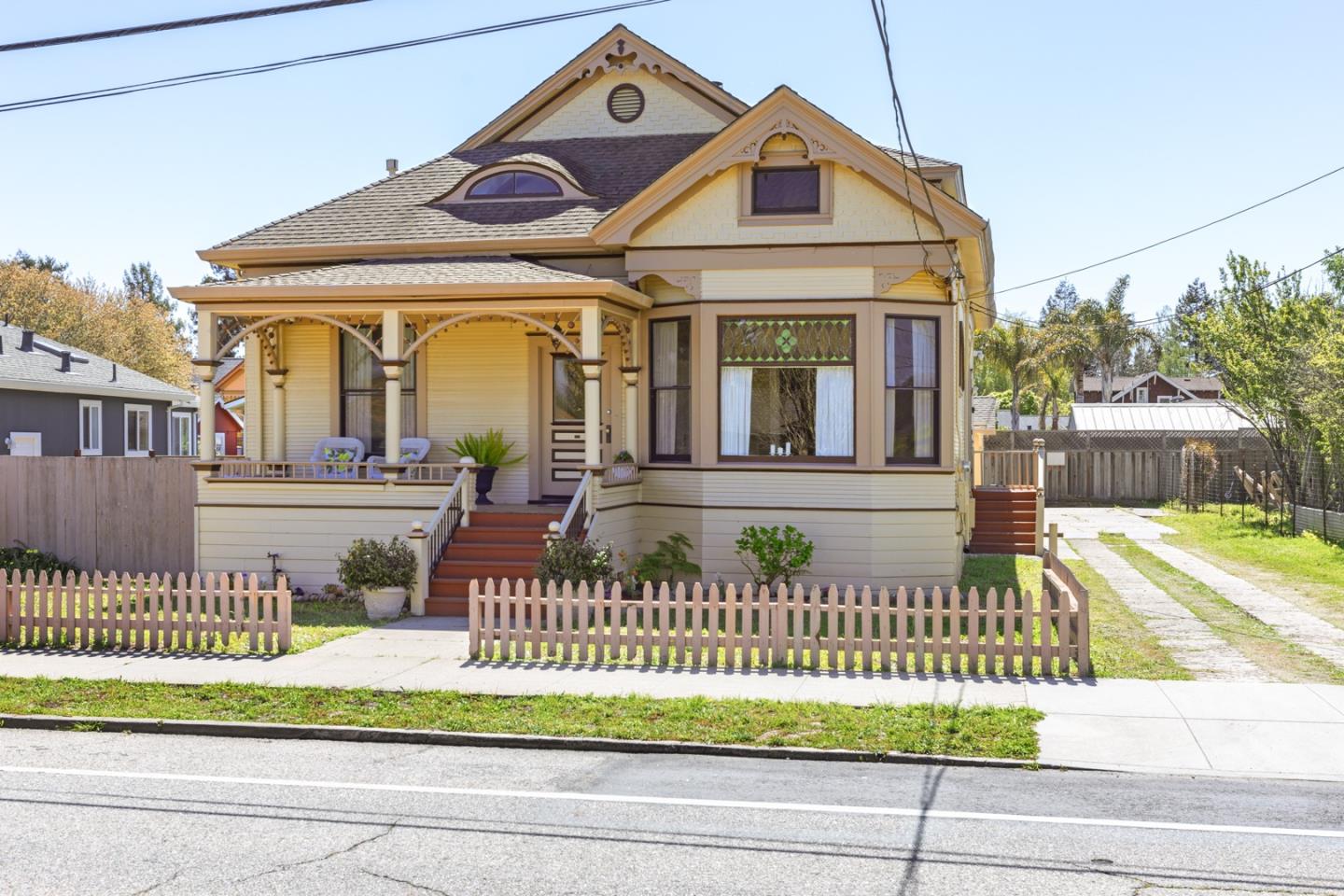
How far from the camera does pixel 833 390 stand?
17.9 meters

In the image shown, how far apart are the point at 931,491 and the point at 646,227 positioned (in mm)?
5544

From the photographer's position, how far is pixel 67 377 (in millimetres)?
32000

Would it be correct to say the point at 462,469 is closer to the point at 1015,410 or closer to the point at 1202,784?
the point at 1202,784

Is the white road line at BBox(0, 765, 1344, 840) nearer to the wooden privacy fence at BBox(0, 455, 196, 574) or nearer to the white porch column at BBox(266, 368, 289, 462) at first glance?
the wooden privacy fence at BBox(0, 455, 196, 574)

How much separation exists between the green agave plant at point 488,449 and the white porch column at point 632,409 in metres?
1.90

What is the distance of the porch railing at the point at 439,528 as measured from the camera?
53.2ft

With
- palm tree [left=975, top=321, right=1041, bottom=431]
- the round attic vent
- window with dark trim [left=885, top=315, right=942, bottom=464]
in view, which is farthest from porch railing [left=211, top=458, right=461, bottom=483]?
palm tree [left=975, top=321, right=1041, bottom=431]

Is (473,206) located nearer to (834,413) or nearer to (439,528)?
(439,528)

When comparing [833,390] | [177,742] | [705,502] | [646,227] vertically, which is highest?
[646,227]

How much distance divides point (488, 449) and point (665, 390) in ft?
9.39

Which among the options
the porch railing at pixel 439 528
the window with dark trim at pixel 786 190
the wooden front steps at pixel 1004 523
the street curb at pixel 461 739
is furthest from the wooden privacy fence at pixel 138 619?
the wooden front steps at pixel 1004 523

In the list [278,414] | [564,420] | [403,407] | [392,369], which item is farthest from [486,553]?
[278,414]

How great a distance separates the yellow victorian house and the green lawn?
16.2 feet

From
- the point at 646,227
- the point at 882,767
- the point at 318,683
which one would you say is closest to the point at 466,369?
the point at 646,227
